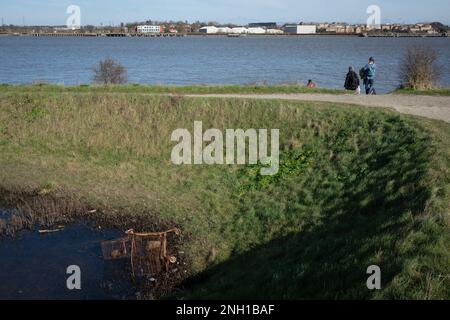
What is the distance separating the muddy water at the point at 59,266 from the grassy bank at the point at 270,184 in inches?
73.9

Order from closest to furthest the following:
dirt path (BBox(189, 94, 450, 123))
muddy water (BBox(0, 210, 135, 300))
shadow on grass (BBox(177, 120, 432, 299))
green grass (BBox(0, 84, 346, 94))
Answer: shadow on grass (BBox(177, 120, 432, 299)), muddy water (BBox(0, 210, 135, 300)), dirt path (BBox(189, 94, 450, 123)), green grass (BBox(0, 84, 346, 94))

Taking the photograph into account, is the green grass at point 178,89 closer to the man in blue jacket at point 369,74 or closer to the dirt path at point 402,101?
the dirt path at point 402,101

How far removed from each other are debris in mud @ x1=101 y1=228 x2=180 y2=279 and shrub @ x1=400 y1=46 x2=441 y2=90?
1908 cm

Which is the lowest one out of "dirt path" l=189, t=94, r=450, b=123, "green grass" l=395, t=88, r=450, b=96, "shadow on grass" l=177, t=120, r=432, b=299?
"shadow on grass" l=177, t=120, r=432, b=299

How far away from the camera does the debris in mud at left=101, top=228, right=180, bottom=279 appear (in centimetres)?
1180

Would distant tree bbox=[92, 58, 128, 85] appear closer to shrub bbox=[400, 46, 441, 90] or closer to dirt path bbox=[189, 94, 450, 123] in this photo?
dirt path bbox=[189, 94, 450, 123]

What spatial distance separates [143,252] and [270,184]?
18.8 ft

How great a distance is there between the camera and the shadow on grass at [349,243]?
8.10 metres

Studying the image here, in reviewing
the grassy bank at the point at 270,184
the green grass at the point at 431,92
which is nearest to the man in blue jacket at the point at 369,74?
the green grass at the point at 431,92

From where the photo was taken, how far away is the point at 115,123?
70.3ft

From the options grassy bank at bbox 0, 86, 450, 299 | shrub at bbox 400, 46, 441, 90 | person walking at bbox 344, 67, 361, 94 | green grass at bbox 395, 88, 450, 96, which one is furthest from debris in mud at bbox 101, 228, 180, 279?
shrub at bbox 400, 46, 441, 90

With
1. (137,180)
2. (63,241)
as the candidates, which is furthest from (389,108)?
(63,241)

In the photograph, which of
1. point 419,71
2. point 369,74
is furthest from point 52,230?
point 419,71
